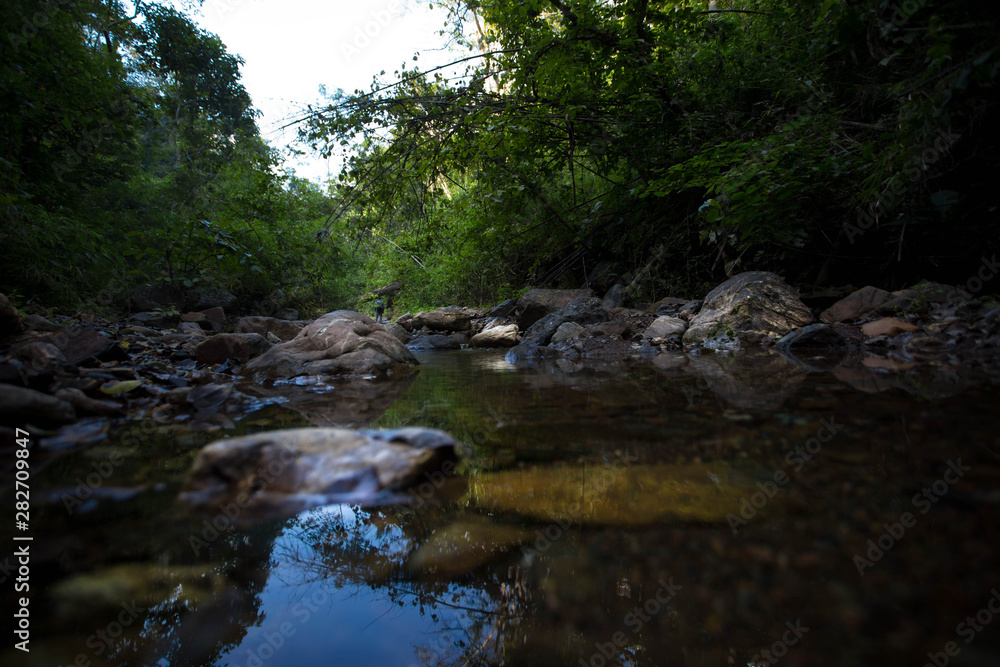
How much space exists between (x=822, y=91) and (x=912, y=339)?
307 centimetres

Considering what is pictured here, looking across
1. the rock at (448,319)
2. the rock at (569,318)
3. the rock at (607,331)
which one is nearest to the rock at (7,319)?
the rock at (569,318)

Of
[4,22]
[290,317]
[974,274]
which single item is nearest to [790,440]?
[974,274]

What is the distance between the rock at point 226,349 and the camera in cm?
387

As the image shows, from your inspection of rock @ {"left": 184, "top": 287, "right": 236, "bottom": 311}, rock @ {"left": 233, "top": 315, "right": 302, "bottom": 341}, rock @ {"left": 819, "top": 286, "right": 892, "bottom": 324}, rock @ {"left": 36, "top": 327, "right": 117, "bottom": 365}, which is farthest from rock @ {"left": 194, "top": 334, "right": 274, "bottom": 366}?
rock @ {"left": 184, "top": 287, "right": 236, "bottom": 311}

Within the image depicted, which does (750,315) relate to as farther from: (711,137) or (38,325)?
(38,325)

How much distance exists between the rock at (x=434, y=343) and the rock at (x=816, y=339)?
16.8ft

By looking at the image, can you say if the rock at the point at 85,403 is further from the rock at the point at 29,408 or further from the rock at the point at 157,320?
the rock at the point at 157,320

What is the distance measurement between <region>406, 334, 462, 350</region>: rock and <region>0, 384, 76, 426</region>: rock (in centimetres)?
592

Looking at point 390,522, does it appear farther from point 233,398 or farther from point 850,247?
point 850,247

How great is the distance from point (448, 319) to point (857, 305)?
7044 millimetres

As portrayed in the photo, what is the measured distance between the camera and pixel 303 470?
1267mm

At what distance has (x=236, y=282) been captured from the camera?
11.2m

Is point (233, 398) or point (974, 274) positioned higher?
point (233, 398)

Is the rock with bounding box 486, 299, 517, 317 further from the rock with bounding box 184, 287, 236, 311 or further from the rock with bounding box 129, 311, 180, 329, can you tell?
the rock with bounding box 184, 287, 236, 311
